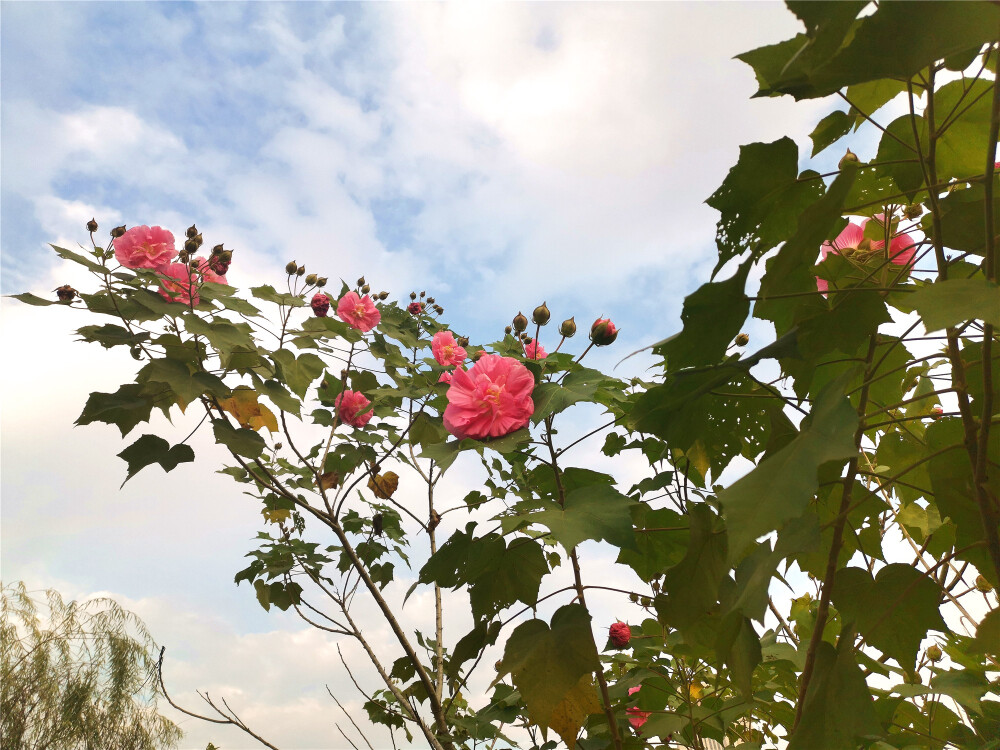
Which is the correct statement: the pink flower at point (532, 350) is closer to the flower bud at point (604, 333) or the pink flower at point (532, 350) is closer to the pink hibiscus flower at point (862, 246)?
the flower bud at point (604, 333)

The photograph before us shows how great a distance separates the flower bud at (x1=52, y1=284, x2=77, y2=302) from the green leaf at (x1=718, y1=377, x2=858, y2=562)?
6.11 ft

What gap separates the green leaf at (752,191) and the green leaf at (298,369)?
1258mm

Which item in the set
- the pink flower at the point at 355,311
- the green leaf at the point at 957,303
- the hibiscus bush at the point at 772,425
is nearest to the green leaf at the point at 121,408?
the hibiscus bush at the point at 772,425

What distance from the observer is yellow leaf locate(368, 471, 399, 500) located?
90.9 inches

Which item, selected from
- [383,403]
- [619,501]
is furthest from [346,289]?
[619,501]

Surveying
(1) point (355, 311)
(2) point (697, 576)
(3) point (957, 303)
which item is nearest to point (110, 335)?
(1) point (355, 311)

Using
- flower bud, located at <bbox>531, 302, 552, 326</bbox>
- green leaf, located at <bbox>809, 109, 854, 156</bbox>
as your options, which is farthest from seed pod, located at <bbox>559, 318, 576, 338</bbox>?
green leaf, located at <bbox>809, 109, 854, 156</bbox>

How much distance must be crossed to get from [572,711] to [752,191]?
0.76 metres

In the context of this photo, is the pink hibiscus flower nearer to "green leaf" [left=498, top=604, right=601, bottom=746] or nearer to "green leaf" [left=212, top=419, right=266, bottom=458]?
"green leaf" [left=498, top=604, right=601, bottom=746]

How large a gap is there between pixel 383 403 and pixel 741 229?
1459 millimetres

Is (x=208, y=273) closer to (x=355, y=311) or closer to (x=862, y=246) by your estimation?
(x=355, y=311)

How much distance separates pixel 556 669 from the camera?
0.97 m

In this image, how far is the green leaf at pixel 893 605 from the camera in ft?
2.60

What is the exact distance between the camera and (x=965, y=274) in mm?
934
